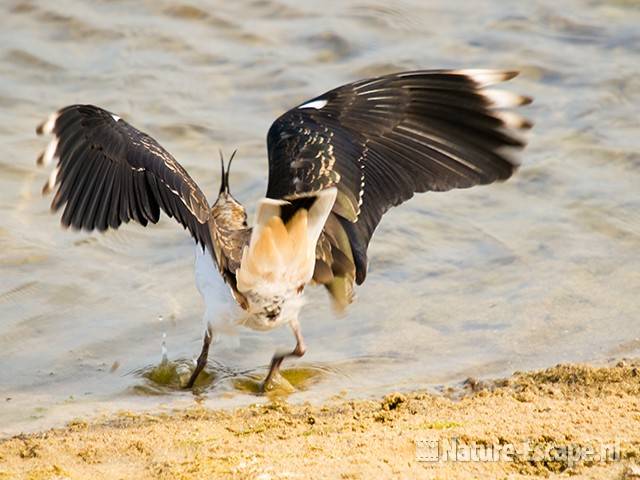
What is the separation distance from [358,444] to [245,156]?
15.7 feet

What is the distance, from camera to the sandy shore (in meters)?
4.45

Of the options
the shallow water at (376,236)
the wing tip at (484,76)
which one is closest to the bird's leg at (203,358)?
the shallow water at (376,236)

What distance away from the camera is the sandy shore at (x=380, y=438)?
175 inches

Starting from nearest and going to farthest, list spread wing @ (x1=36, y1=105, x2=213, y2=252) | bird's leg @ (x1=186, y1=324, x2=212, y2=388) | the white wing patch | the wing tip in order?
spread wing @ (x1=36, y1=105, x2=213, y2=252) → the wing tip → bird's leg @ (x1=186, y1=324, x2=212, y2=388) → the white wing patch

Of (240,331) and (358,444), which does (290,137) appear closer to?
(240,331)

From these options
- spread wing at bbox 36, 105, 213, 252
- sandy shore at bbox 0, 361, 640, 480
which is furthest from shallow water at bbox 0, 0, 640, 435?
A: spread wing at bbox 36, 105, 213, 252

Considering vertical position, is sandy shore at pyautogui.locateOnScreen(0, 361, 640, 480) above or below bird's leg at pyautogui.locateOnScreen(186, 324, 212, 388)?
above

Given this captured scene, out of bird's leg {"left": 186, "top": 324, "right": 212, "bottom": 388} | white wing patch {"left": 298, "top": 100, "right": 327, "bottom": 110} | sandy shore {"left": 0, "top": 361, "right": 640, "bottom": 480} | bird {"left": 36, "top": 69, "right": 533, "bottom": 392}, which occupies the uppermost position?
white wing patch {"left": 298, "top": 100, "right": 327, "bottom": 110}

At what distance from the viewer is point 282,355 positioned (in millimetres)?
6219

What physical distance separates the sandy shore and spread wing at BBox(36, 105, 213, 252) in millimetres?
969

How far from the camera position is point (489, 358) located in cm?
653

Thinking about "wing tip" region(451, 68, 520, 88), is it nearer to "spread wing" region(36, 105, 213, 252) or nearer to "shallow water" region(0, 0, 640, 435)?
"shallow water" region(0, 0, 640, 435)

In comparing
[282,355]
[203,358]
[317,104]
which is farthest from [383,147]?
[203,358]

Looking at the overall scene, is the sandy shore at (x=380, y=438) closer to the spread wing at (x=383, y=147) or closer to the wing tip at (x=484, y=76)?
the spread wing at (x=383, y=147)
